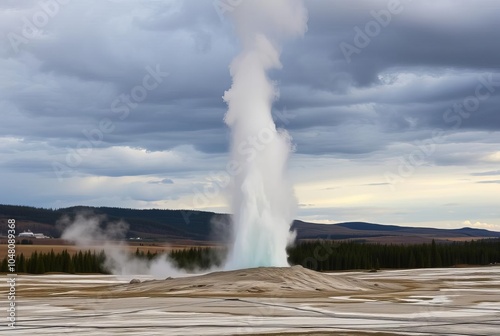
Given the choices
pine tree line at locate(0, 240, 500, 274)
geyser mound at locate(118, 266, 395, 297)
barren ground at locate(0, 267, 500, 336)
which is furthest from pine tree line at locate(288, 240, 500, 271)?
geyser mound at locate(118, 266, 395, 297)

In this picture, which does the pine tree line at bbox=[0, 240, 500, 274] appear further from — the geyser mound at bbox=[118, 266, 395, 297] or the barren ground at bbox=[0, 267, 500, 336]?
the barren ground at bbox=[0, 267, 500, 336]

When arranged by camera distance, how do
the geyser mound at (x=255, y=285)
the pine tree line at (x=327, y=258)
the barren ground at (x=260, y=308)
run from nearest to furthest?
the barren ground at (x=260, y=308), the geyser mound at (x=255, y=285), the pine tree line at (x=327, y=258)

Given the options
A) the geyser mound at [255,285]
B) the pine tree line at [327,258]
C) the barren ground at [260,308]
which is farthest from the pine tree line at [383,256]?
the geyser mound at [255,285]

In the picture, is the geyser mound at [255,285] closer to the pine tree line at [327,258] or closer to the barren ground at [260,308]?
the barren ground at [260,308]

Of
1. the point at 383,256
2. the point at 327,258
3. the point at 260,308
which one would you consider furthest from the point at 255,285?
the point at 383,256

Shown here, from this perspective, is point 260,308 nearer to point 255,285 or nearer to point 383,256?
point 255,285

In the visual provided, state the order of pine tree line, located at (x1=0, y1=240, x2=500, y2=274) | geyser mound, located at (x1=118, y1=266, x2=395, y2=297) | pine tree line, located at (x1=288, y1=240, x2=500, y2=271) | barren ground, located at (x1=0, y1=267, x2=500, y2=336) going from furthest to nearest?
pine tree line, located at (x1=288, y1=240, x2=500, y2=271)
pine tree line, located at (x1=0, y1=240, x2=500, y2=274)
geyser mound, located at (x1=118, y1=266, x2=395, y2=297)
barren ground, located at (x1=0, y1=267, x2=500, y2=336)


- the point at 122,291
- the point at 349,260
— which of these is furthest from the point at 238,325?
the point at 349,260

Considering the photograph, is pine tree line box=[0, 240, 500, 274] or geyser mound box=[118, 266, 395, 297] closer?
geyser mound box=[118, 266, 395, 297]

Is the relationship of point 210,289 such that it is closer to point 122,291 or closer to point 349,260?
point 122,291

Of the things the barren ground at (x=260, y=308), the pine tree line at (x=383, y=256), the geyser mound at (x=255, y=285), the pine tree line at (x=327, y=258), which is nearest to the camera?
the barren ground at (x=260, y=308)

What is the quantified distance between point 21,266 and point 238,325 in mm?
89550

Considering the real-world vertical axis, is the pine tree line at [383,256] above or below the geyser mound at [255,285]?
above

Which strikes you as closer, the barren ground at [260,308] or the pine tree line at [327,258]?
the barren ground at [260,308]
